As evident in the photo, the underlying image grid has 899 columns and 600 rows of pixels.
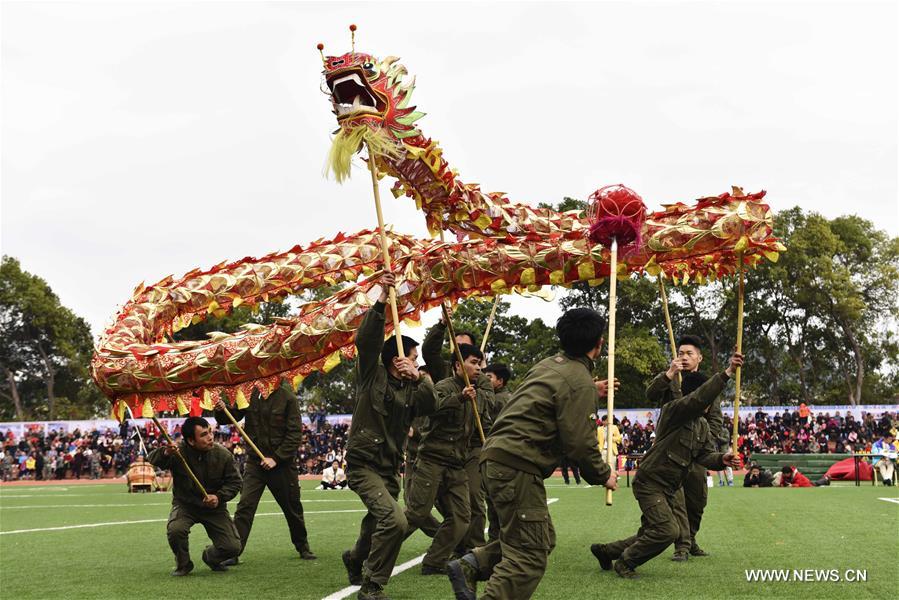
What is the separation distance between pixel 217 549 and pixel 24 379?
5832cm

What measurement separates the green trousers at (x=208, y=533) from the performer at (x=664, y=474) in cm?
368

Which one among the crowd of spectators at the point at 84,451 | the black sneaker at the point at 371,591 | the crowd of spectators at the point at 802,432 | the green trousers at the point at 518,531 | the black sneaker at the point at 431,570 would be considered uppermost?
the green trousers at the point at 518,531

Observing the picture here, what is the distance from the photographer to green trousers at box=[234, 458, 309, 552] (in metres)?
10.3

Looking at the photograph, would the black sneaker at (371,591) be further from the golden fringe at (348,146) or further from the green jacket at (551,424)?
the golden fringe at (348,146)

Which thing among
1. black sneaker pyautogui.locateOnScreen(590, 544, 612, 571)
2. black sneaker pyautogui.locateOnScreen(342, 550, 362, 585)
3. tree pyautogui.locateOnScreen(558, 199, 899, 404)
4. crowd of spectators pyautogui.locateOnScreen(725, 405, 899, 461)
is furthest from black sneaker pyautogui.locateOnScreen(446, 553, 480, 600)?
tree pyautogui.locateOnScreen(558, 199, 899, 404)

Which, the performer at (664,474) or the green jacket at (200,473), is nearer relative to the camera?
the performer at (664,474)

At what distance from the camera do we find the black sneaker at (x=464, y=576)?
6.10 m

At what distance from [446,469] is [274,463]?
81.8 inches

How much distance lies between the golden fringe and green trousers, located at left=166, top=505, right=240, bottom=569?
161 inches

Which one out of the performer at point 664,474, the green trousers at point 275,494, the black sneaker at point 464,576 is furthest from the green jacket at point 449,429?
the black sneaker at point 464,576

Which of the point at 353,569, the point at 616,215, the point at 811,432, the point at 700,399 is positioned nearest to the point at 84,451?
the point at 811,432

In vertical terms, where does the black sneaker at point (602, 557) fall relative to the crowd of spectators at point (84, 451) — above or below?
above

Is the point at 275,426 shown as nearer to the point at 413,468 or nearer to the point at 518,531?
the point at 413,468

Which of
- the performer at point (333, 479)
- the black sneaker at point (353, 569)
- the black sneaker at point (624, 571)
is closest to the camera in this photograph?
the black sneaker at point (353, 569)
